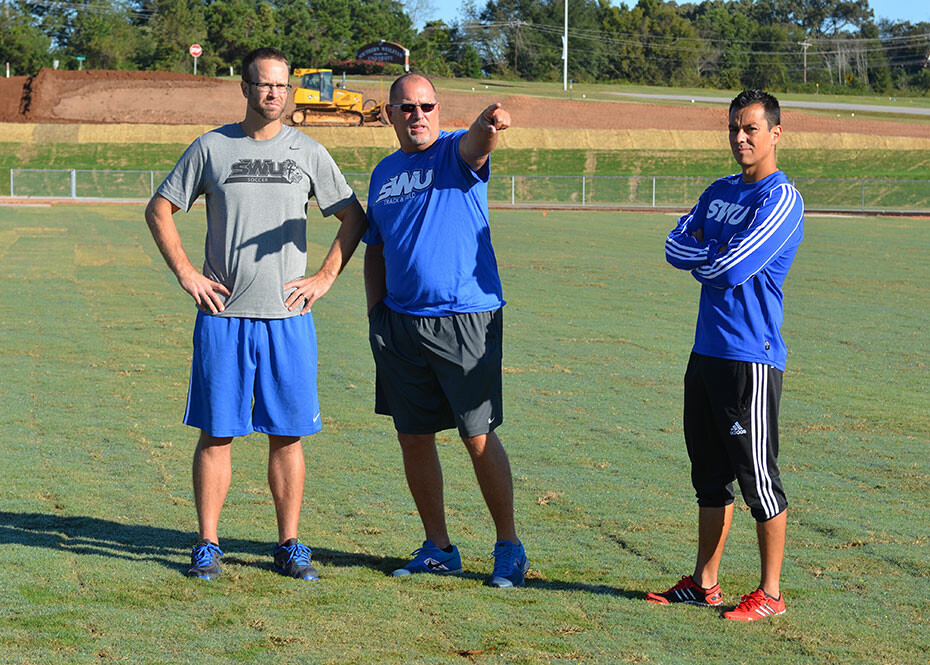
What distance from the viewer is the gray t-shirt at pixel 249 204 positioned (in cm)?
477

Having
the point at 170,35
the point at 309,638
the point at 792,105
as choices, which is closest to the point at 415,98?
the point at 309,638

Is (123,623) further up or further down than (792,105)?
further down

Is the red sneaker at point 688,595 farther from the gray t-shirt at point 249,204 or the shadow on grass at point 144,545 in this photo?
the gray t-shirt at point 249,204

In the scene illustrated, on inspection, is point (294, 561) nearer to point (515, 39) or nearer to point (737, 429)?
point (737, 429)

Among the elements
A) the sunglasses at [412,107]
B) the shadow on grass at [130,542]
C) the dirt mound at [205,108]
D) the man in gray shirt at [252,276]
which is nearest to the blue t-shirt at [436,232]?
the sunglasses at [412,107]

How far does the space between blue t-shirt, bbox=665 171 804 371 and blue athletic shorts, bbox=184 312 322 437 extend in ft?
5.60

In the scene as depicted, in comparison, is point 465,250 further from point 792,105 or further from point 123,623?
point 792,105

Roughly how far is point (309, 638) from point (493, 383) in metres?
1.36

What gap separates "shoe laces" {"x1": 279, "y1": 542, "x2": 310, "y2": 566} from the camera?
15.8 feet

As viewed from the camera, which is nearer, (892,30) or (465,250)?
(465,250)

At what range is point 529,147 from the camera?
64.3m

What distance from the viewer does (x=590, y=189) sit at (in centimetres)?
4859

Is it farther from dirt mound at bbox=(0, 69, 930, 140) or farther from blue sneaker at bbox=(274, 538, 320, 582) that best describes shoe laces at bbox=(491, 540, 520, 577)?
dirt mound at bbox=(0, 69, 930, 140)

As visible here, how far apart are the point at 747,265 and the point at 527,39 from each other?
118300 millimetres
